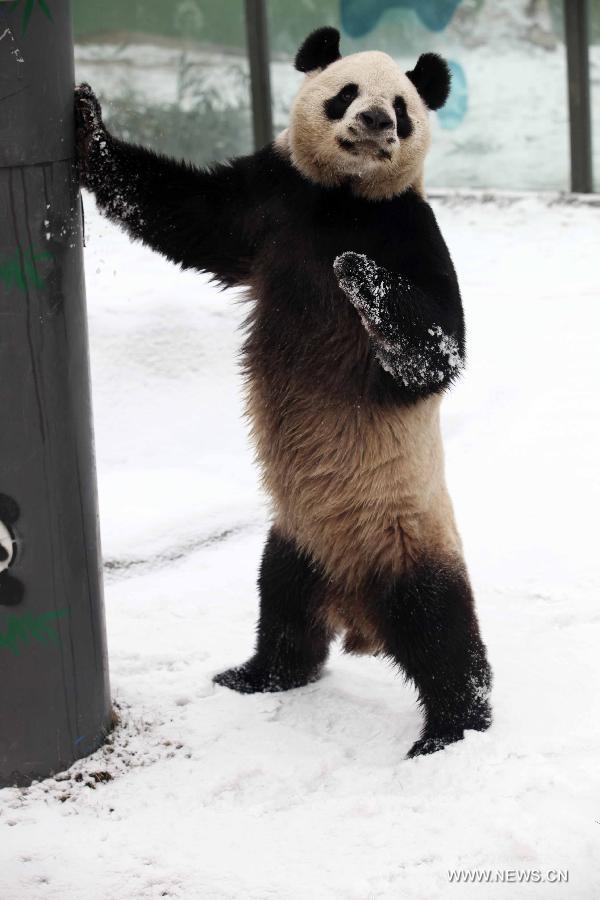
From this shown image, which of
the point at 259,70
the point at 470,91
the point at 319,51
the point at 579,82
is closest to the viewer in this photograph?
the point at 319,51

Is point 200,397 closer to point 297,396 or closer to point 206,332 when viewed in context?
point 206,332

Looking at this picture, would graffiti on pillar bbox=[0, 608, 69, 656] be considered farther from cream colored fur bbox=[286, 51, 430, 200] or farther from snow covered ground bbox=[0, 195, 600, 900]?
cream colored fur bbox=[286, 51, 430, 200]

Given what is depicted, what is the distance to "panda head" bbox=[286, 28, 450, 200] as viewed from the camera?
A: 130 inches

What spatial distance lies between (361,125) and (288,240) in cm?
38

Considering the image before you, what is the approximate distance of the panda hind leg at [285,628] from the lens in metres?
3.75

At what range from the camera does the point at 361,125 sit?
10.7 feet

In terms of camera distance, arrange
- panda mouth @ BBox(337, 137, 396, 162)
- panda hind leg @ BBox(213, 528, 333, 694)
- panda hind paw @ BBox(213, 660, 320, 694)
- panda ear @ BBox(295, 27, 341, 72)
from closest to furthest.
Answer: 1. panda mouth @ BBox(337, 137, 396, 162)
2. panda ear @ BBox(295, 27, 341, 72)
3. panda hind leg @ BBox(213, 528, 333, 694)
4. panda hind paw @ BBox(213, 660, 320, 694)

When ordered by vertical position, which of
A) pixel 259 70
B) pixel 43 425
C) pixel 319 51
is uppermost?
pixel 259 70

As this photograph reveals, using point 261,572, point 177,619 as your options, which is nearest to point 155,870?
point 261,572

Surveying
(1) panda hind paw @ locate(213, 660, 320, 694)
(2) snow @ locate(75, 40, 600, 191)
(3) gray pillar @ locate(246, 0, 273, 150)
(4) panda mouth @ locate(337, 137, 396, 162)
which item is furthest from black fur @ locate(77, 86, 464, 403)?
(3) gray pillar @ locate(246, 0, 273, 150)

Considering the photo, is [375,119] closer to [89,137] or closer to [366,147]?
[366,147]

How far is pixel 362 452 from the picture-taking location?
3.46m

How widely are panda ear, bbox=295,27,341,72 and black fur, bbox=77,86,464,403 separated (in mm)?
274

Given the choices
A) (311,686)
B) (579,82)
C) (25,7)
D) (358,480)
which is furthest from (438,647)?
(579,82)
